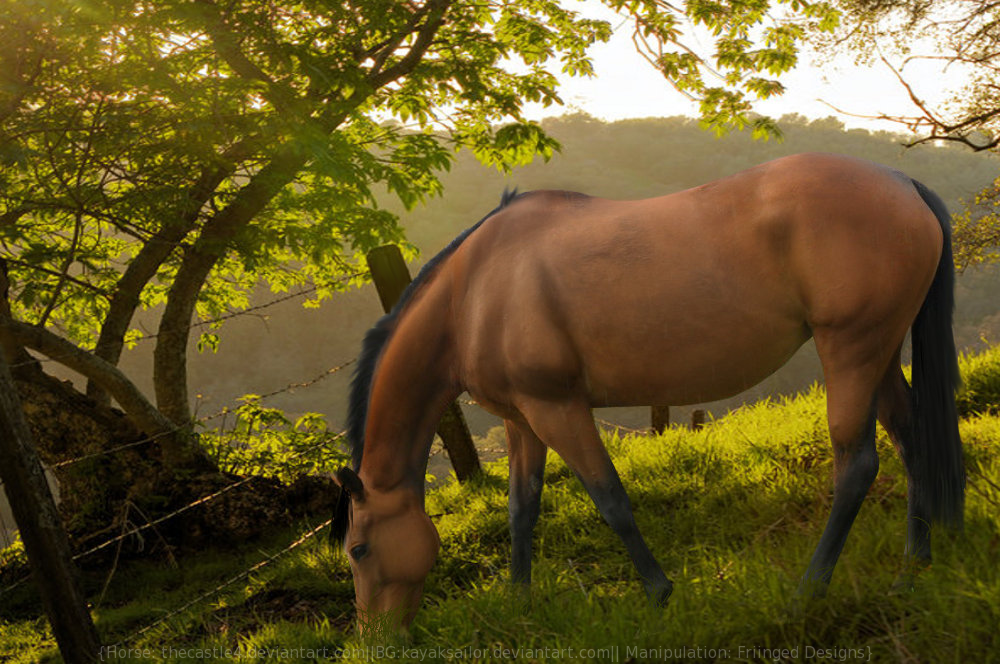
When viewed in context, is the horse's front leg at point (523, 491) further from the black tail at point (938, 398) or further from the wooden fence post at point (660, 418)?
the wooden fence post at point (660, 418)

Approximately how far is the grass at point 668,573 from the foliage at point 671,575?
0.4 inches

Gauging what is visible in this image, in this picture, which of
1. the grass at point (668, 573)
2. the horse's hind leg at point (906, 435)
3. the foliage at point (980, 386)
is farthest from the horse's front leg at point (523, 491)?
the foliage at point (980, 386)

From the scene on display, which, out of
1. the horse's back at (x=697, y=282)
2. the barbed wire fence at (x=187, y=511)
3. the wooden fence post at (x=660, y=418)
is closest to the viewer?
the horse's back at (x=697, y=282)

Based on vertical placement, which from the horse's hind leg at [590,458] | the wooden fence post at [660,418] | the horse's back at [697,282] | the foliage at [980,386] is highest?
the horse's back at [697,282]

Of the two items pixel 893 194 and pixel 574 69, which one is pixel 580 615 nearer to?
pixel 893 194

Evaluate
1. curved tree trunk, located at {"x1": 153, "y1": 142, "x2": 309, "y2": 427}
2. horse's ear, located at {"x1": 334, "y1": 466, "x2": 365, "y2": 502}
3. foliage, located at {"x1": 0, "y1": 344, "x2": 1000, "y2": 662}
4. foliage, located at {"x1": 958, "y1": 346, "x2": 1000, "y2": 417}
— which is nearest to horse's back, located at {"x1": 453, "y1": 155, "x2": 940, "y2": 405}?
horse's ear, located at {"x1": 334, "y1": 466, "x2": 365, "y2": 502}

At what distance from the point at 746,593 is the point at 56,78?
5557 mm

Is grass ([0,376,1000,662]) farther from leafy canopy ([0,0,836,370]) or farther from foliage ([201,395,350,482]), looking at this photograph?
leafy canopy ([0,0,836,370])

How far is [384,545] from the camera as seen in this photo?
3.23 metres

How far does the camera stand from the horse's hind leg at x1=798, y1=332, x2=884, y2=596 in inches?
107

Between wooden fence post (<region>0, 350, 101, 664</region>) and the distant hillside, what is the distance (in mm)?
68697

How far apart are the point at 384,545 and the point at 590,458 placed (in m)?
1.02

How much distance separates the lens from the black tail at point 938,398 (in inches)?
114

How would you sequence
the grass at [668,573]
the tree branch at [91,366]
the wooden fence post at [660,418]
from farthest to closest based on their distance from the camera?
the wooden fence post at [660,418]
the tree branch at [91,366]
the grass at [668,573]
